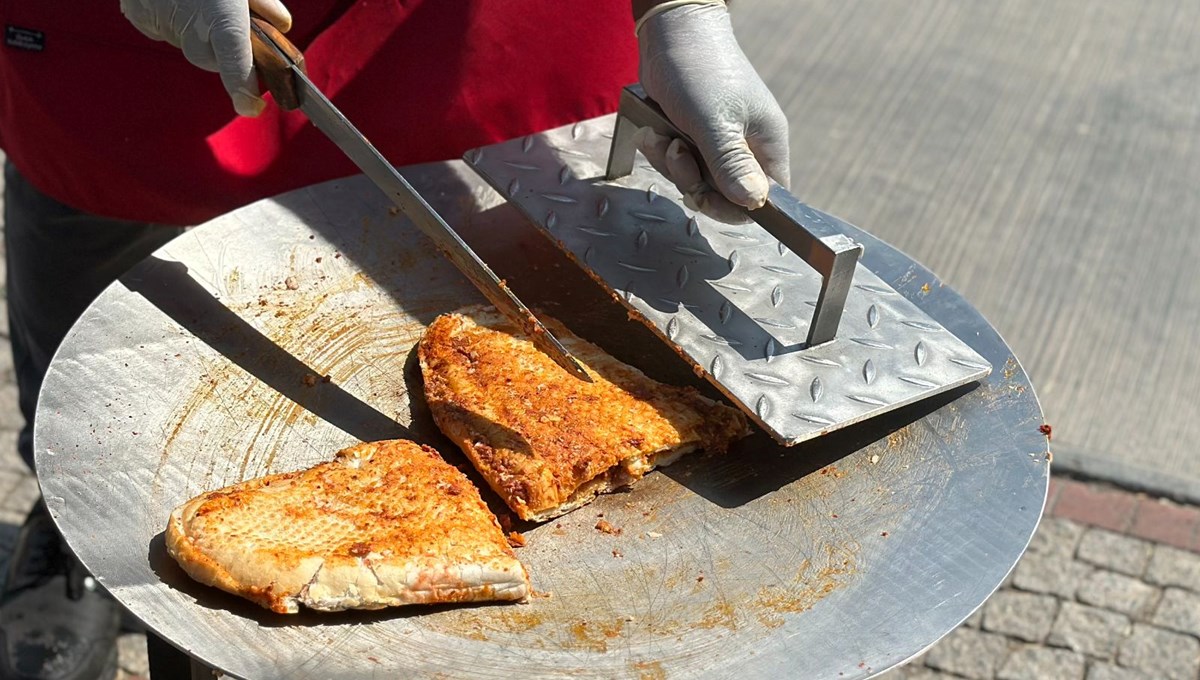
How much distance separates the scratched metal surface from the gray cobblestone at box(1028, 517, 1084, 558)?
2.07 m

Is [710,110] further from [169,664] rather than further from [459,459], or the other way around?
[169,664]

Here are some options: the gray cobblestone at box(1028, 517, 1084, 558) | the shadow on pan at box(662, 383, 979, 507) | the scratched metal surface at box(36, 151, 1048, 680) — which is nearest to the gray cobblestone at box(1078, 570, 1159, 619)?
the gray cobblestone at box(1028, 517, 1084, 558)

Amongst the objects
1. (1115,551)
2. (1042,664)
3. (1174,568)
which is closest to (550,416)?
(1042,664)

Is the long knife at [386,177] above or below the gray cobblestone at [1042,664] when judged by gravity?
above

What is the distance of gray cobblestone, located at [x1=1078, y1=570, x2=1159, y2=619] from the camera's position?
412 cm

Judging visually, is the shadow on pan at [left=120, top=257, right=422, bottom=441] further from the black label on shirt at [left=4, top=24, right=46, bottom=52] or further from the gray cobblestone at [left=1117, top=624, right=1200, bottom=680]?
the gray cobblestone at [left=1117, top=624, right=1200, bottom=680]

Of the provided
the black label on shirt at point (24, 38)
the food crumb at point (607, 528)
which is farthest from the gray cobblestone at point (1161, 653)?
the black label on shirt at point (24, 38)

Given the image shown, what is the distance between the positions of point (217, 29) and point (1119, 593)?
3583 mm

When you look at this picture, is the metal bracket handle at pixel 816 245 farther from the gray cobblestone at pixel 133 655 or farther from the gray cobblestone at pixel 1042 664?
the gray cobblestone at pixel 133 655

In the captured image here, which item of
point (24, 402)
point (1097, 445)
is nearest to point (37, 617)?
point (24, 402)

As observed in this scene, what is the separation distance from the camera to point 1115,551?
170 inches

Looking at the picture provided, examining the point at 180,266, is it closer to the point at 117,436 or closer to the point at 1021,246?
the point at 117,436

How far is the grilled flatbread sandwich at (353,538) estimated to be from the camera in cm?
188

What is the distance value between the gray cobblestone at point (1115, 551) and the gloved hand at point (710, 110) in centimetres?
243
